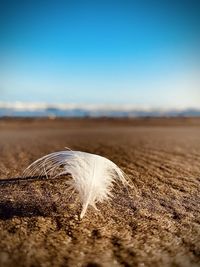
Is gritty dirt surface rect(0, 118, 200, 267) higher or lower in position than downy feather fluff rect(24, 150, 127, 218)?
lower

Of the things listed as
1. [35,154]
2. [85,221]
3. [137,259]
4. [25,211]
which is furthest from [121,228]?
[35,154]

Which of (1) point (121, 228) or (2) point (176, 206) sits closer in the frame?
(1) point (121, 228)

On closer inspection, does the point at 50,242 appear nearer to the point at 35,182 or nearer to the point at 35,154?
the point at 35,182

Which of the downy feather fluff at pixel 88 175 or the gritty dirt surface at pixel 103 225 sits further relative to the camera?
the downy feather fluff at pixel 88 175

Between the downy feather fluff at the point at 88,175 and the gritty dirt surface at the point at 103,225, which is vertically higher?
the downy feather fluff at the point at 88,175

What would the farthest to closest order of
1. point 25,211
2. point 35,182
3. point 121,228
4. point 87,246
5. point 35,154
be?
point 35,154
point 35,182
point 25,211
point 121,228
point 87,246

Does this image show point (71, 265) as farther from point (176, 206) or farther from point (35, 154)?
point (35, 154)

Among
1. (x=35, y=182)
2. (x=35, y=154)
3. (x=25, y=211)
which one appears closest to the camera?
(x=25, y=211)

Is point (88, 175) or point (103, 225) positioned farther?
point (88, 175)

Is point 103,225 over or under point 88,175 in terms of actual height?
under

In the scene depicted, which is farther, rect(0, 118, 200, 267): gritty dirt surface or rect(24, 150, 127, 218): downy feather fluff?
rect(24, 150, 127, 218): downy feather fluff
